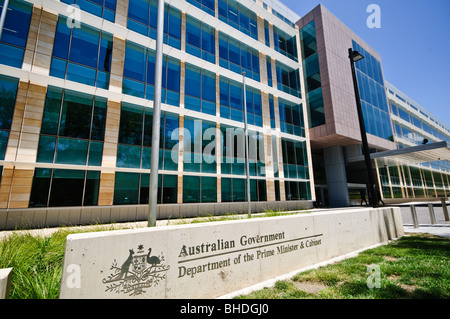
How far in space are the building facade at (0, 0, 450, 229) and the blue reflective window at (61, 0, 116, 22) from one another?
0.08m

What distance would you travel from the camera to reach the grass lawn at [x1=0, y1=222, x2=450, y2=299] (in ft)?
10.0

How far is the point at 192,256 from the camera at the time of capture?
3.66m

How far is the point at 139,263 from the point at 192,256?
886 mm

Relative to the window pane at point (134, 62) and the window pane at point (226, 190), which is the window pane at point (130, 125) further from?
the window pane at point (226, 190)

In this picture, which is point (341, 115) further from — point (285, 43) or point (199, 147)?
point (199, 147)

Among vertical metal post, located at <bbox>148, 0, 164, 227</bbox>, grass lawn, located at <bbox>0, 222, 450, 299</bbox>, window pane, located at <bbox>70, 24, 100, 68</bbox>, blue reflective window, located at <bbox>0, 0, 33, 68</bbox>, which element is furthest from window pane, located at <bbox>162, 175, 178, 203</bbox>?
vertical metal post, located at <bbox>148, 0, 164, 227</bbox>

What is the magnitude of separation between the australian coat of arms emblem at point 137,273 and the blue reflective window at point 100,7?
1836 centimetres

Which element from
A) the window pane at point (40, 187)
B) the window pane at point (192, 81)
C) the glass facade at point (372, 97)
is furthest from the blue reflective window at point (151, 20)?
the glass facade at point (372, 97)

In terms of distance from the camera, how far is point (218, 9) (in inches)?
853

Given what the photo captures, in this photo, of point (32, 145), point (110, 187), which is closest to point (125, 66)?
point (32, 145)

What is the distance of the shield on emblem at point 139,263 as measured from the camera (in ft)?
10.2

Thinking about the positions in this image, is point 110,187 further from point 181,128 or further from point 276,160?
point 276,160

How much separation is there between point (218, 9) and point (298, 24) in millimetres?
15726

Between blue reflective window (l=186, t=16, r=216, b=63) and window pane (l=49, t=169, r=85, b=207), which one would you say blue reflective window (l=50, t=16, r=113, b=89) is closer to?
window pane (l=49, t=169, r=85, b=207)
